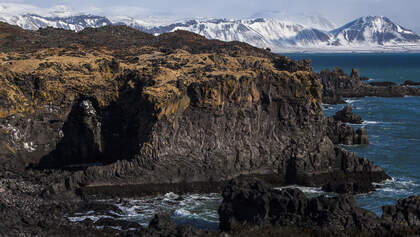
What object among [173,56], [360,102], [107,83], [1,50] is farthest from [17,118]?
[360,102]

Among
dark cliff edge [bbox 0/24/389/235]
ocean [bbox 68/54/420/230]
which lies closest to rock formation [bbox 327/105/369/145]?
ocean [bbox 68/54/420/230]

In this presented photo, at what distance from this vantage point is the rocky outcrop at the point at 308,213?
24.0 metres

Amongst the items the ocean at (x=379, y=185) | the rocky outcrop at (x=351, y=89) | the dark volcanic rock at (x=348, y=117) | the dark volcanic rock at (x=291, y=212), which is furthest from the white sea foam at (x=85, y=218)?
the rocky outcrop at (x=351, y=89)

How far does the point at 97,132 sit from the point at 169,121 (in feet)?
24.1

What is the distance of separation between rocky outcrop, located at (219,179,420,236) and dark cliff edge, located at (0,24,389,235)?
7.90m

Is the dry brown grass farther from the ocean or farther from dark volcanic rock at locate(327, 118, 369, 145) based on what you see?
dark volcanic rock at locate(327, 118, 369, 145)

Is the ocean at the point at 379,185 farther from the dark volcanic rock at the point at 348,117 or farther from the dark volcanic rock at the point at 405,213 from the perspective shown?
the dark volcanic rock at the point at 405,213

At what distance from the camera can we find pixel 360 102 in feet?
276

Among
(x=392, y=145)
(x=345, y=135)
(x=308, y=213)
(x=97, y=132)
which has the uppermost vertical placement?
(x=97, y=132)

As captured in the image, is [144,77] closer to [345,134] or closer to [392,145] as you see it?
[345,134]

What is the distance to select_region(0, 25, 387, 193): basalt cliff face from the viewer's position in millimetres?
34594

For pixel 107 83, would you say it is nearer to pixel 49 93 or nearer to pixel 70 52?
pixel 49 93

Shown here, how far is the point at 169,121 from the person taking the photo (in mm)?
34562

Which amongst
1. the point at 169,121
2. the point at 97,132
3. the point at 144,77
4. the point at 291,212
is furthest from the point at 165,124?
the point at 291,212
